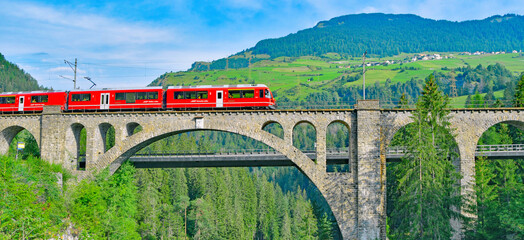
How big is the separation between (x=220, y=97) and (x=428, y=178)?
22817 millimetres

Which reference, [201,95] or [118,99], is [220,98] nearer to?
[201,95]

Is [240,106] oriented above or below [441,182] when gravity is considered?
above

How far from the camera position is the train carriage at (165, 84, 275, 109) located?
48594 mm

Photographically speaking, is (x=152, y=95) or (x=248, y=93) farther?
(x=152, y=95)

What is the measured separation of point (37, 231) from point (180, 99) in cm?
2098

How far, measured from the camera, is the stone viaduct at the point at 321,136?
1784 inches

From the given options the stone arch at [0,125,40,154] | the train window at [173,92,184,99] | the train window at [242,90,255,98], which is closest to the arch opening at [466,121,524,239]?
the train window at [242,90,255,98]

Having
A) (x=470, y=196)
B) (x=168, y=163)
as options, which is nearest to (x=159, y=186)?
(x=168, y=163)

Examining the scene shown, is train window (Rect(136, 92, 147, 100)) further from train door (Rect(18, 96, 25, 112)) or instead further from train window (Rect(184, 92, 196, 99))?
train door (Rect(18, 96, 25, 112))

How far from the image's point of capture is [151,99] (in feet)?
165

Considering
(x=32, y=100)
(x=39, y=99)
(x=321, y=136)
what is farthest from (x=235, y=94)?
(x=32, y=100)

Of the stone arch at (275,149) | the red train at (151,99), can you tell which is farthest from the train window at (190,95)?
the stone arch at (275,149)

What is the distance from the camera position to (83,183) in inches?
1881

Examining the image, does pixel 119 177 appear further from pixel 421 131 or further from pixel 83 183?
pixel 421 131
